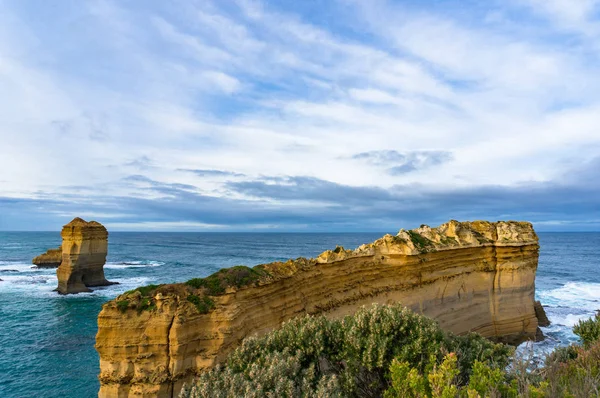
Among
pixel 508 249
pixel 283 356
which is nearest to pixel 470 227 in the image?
pixel 508 249

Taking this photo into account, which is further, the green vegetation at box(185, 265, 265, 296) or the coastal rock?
the coastal rock

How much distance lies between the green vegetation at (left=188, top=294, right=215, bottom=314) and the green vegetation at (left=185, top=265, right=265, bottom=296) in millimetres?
340

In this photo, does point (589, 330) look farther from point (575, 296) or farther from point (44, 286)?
point (44, 286)

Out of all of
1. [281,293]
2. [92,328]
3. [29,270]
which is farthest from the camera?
[29,270]

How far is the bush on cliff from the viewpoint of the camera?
9.95 m

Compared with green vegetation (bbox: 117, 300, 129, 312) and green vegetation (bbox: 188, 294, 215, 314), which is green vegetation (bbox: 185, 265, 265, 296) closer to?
green vegetation (bbox: 188, 294, 215, 314)

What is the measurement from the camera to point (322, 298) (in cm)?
1984

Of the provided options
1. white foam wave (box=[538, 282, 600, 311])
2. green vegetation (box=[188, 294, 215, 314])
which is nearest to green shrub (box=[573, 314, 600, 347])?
green vegetation (box=[188, 294, 215, 314])

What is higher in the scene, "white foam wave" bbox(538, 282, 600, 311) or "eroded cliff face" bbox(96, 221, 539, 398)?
"eroded cliff face" bbox(96, 221, 539, 398)

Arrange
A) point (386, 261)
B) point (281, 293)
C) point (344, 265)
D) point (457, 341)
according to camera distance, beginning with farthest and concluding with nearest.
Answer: point (386, 261)
point (344, 265)
point (281, 293)
point (457, 341)

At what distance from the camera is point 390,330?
447 inches

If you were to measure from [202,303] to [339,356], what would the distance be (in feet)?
20.7

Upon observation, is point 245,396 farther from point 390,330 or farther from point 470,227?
point 470,227

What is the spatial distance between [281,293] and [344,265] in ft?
15.5
